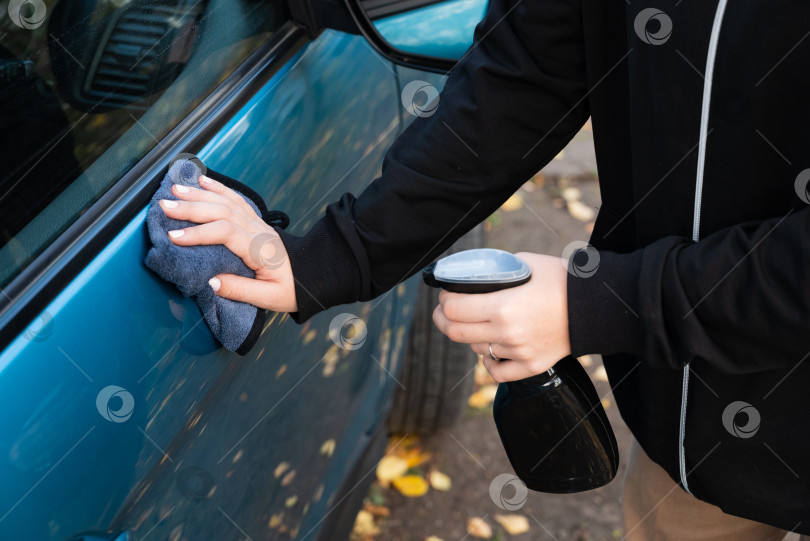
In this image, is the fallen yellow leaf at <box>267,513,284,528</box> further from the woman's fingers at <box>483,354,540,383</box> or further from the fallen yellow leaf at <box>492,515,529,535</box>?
the fallen yellow leaf at <box>492,515,529,535</box>

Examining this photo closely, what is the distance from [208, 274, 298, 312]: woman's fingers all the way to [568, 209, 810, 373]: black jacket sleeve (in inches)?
17.9

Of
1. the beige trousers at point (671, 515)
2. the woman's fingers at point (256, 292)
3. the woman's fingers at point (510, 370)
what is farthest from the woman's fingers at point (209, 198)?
the beige trousers at point (671, 515)

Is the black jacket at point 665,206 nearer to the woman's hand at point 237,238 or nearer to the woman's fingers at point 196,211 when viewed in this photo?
the woman's hand at point 237,238

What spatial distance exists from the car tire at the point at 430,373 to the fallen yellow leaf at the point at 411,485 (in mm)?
171

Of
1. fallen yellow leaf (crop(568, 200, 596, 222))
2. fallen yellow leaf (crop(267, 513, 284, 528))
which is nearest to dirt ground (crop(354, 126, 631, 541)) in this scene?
fallen yellow leaf (crop(568, 200, 596, 222))

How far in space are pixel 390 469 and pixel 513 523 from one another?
489 mm

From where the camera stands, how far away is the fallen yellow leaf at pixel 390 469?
112 inches

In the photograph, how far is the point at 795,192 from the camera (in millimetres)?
1004

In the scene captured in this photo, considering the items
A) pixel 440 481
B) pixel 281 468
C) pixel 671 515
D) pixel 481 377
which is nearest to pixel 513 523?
pixel 440 481

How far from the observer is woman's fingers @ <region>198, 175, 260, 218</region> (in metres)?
1.17

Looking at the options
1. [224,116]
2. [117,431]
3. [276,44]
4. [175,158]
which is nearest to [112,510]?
[117,431]

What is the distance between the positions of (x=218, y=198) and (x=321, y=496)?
948 millimetres

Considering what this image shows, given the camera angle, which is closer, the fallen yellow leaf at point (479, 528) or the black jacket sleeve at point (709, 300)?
the black jacket sleeve at point (709, 300)

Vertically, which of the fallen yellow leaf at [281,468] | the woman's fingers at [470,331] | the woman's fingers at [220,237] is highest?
the woman's fingers at [220,237]
